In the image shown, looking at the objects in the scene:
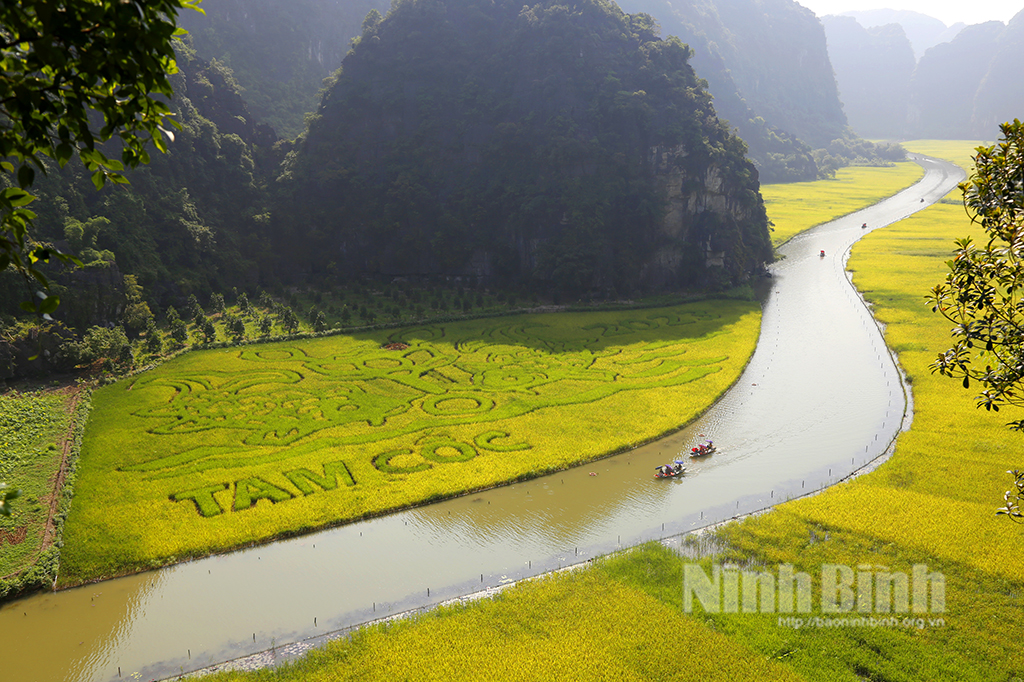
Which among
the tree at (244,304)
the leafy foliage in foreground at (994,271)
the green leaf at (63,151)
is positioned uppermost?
the green leaf at (63,151)

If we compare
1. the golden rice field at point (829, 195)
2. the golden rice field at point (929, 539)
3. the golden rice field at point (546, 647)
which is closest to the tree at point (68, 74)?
the golden rice field at point (546, 647)

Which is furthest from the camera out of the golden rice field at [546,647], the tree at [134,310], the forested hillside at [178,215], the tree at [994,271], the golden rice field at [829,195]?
the golden rice field at [829,195]

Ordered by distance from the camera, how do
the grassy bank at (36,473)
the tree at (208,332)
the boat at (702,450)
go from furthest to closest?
the tree at (208,332)
the boat at (702,450)
the grassy bank at (36,473)

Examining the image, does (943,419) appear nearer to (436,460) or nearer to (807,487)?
(807,487)

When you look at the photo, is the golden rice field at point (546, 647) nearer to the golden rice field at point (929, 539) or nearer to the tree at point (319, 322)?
the golden rice field at point (929, 539)

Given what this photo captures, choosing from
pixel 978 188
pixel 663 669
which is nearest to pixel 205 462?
pixel 663 669

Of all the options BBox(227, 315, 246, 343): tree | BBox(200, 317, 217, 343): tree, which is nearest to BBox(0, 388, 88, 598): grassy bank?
BBox(200, 317, 217, 343): tree
